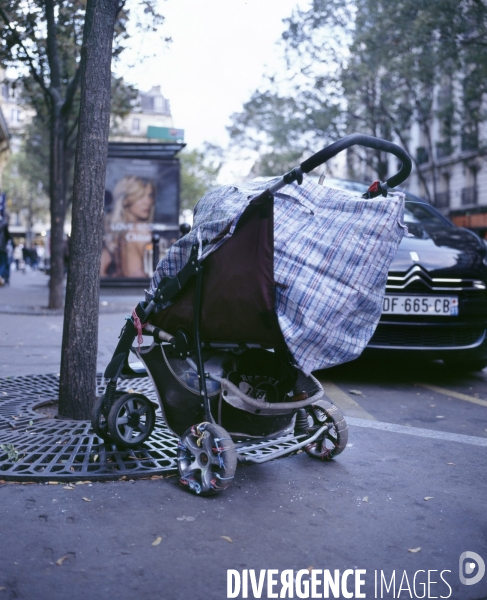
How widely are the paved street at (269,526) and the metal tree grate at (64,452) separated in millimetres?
124

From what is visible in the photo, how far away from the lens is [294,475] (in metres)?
3.40

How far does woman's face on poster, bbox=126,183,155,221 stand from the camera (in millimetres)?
16859

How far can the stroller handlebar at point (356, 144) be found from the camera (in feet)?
9.19

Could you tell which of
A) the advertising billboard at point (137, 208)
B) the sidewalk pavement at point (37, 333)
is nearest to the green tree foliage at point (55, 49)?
the sidewalk pavement at point (37, 333)

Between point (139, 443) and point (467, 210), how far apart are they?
3227cm

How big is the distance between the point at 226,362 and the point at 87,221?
1514 mm

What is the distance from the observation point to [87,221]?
436cm

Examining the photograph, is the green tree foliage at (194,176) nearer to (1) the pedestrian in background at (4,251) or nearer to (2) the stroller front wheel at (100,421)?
(1) the pedestrian in background at (4,251)

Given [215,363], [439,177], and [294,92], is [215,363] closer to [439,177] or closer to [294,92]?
[294,92]

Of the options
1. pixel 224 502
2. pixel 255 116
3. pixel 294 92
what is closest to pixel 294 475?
pixel 224 502

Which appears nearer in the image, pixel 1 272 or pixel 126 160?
pixel 126 160

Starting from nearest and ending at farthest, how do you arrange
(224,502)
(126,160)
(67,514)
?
(67,514) < (224,502) < (126,160)

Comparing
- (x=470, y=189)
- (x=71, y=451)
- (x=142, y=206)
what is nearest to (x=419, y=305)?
(x=71, y=451)

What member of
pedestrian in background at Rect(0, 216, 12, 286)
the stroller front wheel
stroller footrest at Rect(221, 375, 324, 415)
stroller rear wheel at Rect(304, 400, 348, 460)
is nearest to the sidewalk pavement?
the stroller front wheel
